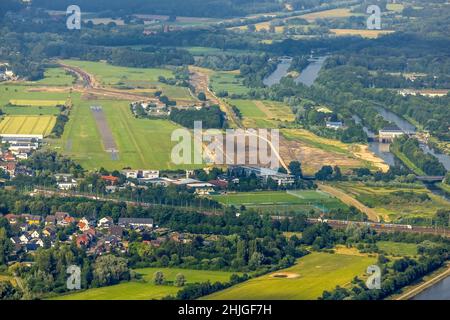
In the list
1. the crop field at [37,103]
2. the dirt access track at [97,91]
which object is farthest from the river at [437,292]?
the dirt access track at [97,91]

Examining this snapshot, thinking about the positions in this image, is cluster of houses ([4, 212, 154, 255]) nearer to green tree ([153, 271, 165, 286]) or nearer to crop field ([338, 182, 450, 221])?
green tree ([153, 271, 165, 286])

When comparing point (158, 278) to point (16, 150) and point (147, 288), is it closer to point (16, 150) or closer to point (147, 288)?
point (147, 288)

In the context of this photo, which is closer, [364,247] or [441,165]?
[364,247]

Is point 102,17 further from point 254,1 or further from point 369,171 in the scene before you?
point 369,171

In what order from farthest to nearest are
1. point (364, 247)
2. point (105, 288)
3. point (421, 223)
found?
point (421, 223) → point (364, 247) → point (105, 288)

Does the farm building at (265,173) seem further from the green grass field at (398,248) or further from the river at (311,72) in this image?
the river at (311,72)

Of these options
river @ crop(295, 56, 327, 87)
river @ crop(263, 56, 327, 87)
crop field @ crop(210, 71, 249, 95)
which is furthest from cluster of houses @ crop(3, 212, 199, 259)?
river @ crop(295, 56, 327, 87)
